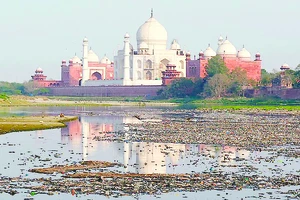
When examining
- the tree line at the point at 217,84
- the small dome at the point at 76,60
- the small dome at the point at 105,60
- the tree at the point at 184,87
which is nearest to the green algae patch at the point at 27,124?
the tree line at the point at 217,84

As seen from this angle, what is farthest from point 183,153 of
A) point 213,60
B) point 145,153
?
point 213,60

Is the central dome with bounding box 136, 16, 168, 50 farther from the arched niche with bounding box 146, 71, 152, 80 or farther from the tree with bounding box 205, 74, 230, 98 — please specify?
the tree with bounding box 205, 74, 230, 98

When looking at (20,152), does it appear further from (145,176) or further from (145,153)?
(145,176)

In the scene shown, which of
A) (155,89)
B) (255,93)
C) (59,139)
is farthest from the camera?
(155,89)

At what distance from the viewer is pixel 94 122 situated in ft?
123

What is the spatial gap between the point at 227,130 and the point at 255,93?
38.1m

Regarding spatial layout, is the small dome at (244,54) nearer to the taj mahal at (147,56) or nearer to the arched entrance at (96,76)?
the taj mahal at (147,56)

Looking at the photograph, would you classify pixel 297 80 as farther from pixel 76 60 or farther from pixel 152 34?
pixel 76 60

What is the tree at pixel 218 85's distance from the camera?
68.4 metres

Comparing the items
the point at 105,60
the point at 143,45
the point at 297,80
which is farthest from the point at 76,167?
the point at 105,60

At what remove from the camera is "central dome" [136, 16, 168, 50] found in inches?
3467

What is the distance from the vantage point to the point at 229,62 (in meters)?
83.6

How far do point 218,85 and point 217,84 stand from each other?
→ 0.48 feet

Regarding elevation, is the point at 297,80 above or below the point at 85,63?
below
